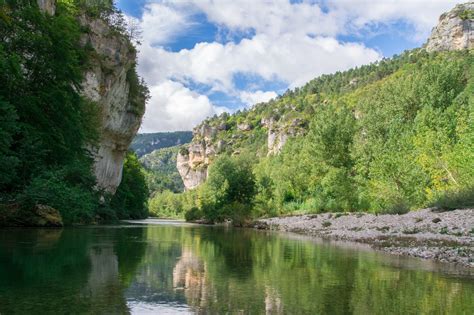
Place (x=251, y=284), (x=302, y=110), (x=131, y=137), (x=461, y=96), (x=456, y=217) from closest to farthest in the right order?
(x=251, y=284)
(x=456, y=217)
(x=461, y=96)
(x=131, y=137)
(x=302, y=110)

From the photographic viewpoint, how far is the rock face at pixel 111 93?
42.3 meters

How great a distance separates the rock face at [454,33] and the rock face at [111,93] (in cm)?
12733

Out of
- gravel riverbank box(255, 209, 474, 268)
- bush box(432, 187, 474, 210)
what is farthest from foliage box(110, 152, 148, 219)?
bush box(432, 187, 474, 210)

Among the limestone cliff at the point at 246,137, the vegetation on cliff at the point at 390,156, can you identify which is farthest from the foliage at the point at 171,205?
the vegetation on cliff at the point at 390,156

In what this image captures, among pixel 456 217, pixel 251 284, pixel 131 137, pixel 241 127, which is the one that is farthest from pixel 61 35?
pixel 241 127

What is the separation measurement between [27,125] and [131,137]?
120ft

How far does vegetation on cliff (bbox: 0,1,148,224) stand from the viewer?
20188 mm

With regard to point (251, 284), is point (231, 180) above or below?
above

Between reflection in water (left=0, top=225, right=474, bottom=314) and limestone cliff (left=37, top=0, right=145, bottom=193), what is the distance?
83.2ft

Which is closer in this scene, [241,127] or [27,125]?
[27,125]

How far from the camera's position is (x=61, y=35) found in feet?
80.6

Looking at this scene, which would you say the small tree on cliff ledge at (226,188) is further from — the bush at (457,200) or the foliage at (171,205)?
the foliage at (171,205)

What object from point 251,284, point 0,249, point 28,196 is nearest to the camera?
point 251,284

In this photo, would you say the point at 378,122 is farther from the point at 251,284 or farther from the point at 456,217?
the point at 251,284
